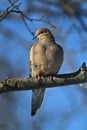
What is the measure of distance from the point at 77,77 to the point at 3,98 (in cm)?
363

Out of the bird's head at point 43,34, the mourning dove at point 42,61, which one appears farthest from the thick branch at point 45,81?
the bird's head at point 43,34

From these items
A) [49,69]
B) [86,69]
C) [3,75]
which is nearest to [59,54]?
[49,69]

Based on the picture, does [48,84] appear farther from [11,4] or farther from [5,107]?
[5,107]

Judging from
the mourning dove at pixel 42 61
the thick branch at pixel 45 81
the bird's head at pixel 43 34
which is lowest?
the thick branch at pixel 45 81

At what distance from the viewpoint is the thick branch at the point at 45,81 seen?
137 inches

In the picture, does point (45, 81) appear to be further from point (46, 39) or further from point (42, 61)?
point (46, 39)

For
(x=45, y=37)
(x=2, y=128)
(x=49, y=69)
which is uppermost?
(x=45, y=37)

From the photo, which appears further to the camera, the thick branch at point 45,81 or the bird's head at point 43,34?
the bird's head at point 43,34

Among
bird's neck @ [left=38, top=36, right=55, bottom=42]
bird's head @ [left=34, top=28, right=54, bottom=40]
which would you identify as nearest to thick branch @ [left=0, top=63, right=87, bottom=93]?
bird's neck @ [left=38, top=36, right=55, bottom=42]

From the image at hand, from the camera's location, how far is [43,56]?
4266 mm

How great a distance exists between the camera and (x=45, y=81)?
11.8ft

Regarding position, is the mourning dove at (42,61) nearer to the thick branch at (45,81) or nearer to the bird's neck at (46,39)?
the bird's neck at (46,39)

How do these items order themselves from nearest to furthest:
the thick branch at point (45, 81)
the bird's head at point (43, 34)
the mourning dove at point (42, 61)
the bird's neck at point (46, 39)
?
1. the thick branch at point (45, 81)
2. the mourning dove at point (42, 61)
3. the bird's neck at point (46, 39)
4. the bird's head at point (43, 34)

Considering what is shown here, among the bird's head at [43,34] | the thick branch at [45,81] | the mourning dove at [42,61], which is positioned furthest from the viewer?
the bird's head at [43,34]
